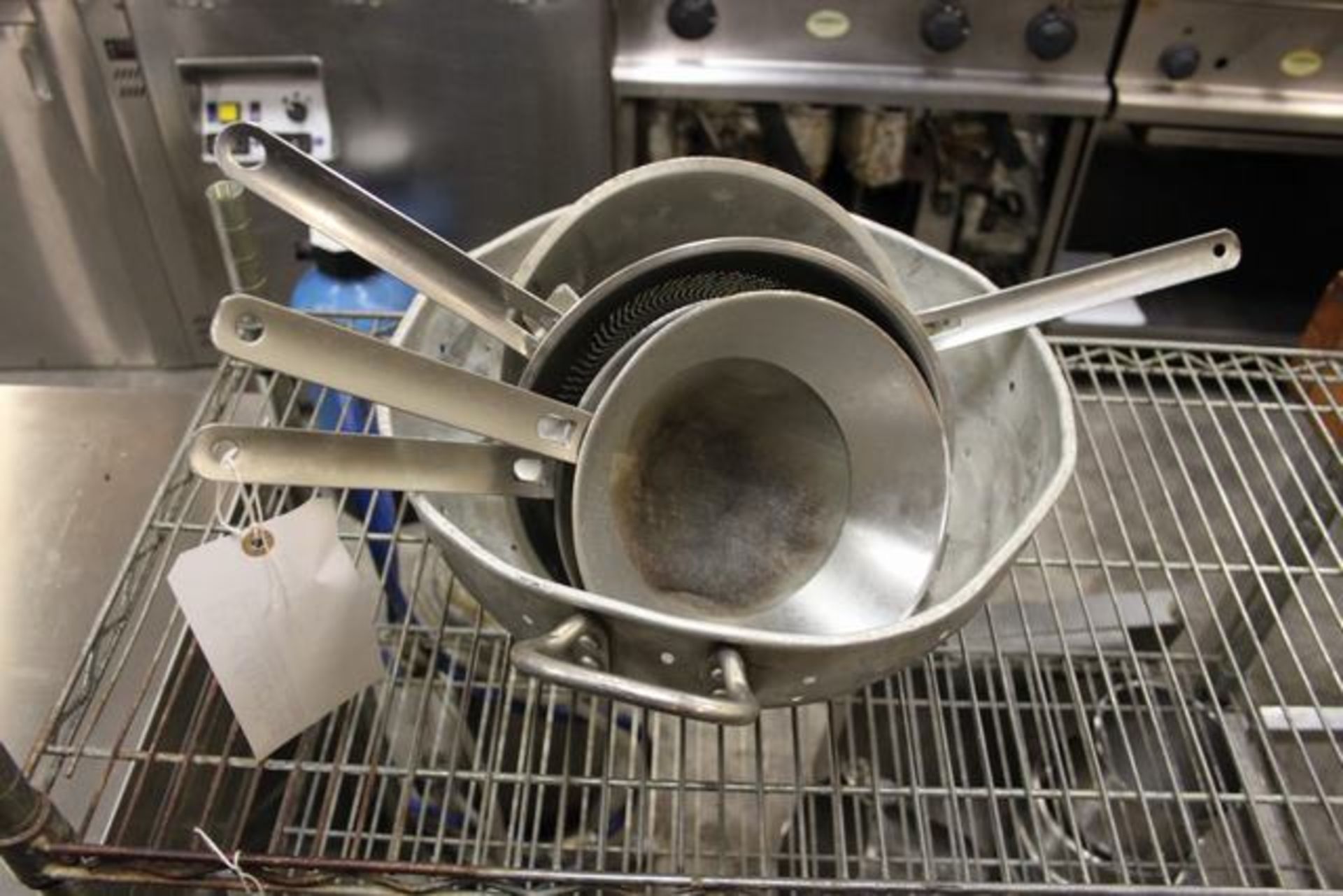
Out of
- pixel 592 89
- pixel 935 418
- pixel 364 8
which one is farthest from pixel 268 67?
pixel 935 418

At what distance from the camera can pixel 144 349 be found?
A: 5.49 feet

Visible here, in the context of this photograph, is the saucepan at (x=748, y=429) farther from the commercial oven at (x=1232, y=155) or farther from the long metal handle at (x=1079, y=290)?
the commercial oven at (x=1232, y=155)

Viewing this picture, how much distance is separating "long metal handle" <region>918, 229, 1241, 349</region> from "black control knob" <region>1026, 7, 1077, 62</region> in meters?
0.88

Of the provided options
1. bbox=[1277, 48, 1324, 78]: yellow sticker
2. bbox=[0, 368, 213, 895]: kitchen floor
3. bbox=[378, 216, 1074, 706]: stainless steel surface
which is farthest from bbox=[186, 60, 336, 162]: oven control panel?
bbox=[1277, 48, 1324, 78]: yellow sticker

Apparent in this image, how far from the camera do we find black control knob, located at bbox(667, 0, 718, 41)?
124 centimetres

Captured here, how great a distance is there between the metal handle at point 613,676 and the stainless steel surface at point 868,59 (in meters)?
1.08

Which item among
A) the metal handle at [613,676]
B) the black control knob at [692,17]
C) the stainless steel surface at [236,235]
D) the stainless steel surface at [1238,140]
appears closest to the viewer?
the metal handle at [613,676]

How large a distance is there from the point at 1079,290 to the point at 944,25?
87cm

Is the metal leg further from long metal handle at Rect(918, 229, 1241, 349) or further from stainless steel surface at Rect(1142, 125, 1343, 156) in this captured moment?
stainless steel surface at Rect(1142, 125, 1343, 156)

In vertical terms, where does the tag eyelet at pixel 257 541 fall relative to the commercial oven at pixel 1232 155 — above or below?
below

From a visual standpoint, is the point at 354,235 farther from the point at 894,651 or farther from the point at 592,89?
the point at 592,89

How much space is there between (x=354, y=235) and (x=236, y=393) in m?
0.24

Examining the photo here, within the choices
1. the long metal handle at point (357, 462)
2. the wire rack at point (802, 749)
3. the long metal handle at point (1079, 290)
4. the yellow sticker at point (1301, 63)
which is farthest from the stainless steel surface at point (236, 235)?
the yellow sticker at point (1301, 63)

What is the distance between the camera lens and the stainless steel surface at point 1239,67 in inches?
50.4
